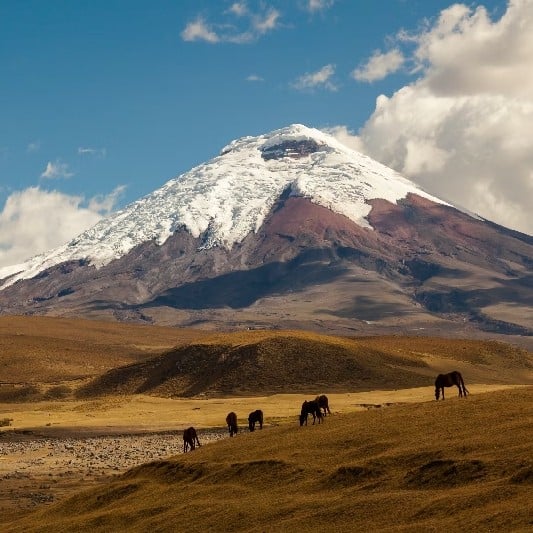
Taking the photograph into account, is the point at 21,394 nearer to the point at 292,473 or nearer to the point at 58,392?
the point at 58,392

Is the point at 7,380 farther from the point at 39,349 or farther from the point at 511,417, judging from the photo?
the point at 511,417

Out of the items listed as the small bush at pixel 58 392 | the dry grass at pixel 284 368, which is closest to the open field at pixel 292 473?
the dry grass at pixel 284 368

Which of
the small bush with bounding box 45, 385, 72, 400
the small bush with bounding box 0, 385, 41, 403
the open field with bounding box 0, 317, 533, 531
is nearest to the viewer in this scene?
the open field with bounding box 0, 317, 533, 531

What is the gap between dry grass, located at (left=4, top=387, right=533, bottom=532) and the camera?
25.4m

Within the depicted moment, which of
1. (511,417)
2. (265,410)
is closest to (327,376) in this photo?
(265,410)

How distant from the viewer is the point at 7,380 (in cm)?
15762

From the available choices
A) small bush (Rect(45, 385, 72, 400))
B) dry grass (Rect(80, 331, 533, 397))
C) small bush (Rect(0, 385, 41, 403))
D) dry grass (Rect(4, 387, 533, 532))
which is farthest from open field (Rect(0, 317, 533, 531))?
small bush (Rect(45, 385, 72, 400))

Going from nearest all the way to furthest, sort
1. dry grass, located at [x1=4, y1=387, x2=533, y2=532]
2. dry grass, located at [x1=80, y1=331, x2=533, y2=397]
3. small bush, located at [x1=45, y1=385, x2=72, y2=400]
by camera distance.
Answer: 1. dry grass, located at [x1=4, y1=387, x2=533, y2=532]
2. dry grass, located at [x1=80, y1=331, x2=533, y2=397]
3. small bush, located at [x1=45, y1=385, x2=72, y2=400]

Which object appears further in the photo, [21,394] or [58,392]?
[58,392]

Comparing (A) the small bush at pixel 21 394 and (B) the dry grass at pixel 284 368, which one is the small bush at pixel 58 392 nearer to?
(A) the small bush at pixel 21 394

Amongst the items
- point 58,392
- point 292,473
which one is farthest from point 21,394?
point 292,473

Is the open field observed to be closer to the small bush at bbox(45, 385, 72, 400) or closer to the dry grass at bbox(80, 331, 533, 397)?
the dry grass at bbox(80, 331, 533, 397)

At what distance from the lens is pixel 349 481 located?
30.0 m

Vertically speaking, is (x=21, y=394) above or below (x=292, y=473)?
above
